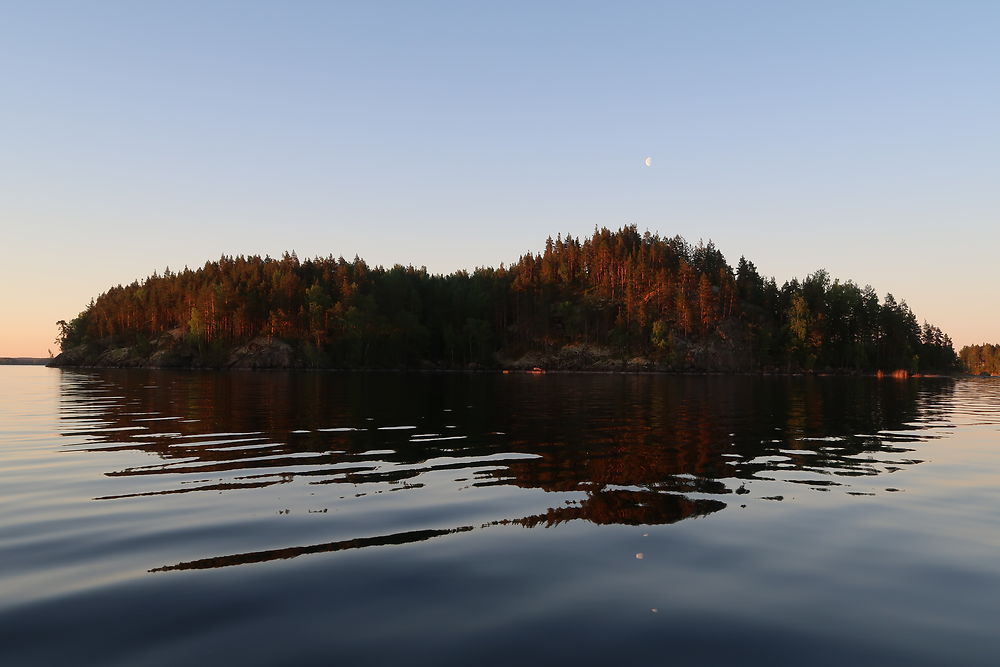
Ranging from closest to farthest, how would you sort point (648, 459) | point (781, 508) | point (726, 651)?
point (726, 651)
point (781, 508)
point (648, 459)

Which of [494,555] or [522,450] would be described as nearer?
[494,555]

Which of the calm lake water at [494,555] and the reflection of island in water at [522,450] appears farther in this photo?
the reflection of island in water at [522,450]

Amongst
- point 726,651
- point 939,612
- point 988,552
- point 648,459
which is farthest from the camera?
point 648,459

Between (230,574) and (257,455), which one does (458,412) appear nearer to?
(257,455)

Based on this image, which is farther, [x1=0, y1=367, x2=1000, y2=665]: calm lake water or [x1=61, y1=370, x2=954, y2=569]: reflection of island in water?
[x1=61, y1=370, x2=954, y2=569]: reflection of island in water

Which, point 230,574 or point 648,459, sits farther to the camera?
point 648,459

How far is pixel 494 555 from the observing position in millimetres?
11328

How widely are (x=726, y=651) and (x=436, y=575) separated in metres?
4.74

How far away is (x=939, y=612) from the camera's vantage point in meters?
8.88

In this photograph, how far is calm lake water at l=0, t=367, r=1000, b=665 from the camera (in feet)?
25.0

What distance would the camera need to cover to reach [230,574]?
10.1m

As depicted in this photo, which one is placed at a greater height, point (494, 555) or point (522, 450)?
point (494, 555)

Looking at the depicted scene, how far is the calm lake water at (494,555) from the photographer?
7.62 meters

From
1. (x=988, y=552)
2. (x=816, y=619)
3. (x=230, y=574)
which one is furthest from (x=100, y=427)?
(x=988, y=552)
